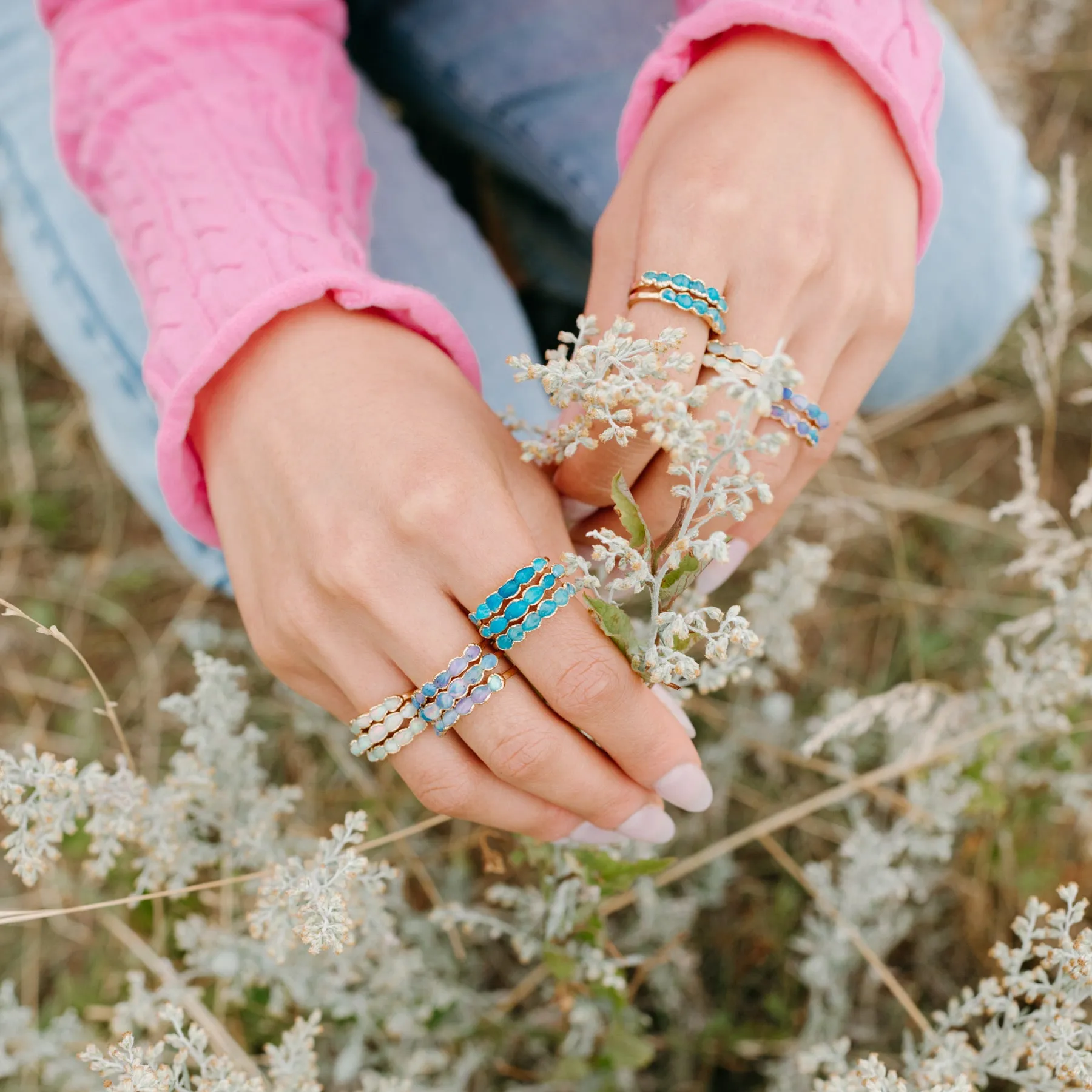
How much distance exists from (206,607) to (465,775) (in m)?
1.80

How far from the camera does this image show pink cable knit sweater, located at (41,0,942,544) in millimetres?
1300

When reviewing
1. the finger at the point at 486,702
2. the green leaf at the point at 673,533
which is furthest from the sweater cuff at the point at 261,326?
the green leaf at the point at 673,533

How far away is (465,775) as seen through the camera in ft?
3.78

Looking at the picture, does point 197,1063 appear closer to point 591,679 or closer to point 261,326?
point 591,679

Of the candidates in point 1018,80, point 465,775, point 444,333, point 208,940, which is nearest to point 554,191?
point 444,333

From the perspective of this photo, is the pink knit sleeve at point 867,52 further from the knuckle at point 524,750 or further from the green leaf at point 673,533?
the knuckle at point 524,750

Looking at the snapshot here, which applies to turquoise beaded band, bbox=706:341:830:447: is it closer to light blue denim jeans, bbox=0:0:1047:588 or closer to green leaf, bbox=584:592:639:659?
green leaf, bbox=584:592:639:659

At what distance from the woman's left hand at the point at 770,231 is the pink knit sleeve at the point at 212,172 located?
1.04 ft

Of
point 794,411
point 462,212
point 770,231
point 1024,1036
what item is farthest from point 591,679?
point 462,212

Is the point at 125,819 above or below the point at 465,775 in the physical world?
below

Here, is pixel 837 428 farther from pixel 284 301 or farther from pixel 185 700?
pixel 185 700

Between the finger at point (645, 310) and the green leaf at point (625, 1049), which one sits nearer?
the finger at point (645, 310)

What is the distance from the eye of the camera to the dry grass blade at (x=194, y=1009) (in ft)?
4.47

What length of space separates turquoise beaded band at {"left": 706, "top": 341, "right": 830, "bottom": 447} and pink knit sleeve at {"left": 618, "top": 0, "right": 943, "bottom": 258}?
1.36 feet
